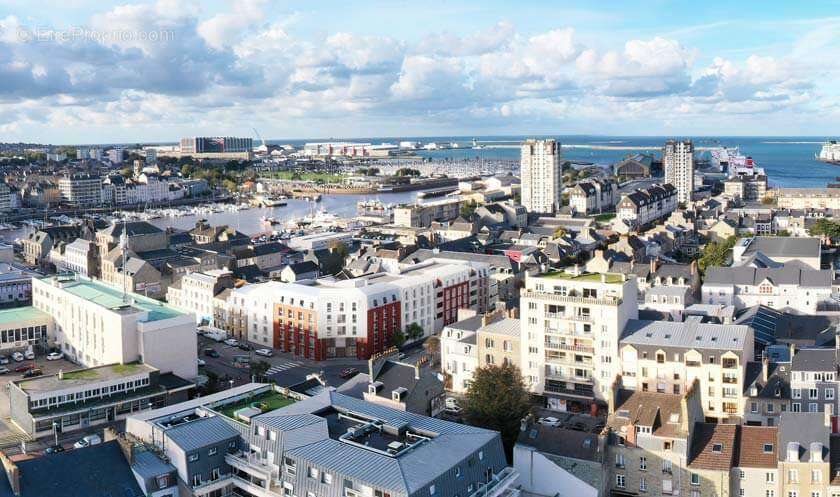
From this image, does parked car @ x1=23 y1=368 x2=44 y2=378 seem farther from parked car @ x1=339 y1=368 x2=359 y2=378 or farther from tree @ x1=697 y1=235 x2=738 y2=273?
tree @ x1=697 y1=235 x2=738 y2=273

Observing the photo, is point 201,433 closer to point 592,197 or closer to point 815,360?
point 815,360

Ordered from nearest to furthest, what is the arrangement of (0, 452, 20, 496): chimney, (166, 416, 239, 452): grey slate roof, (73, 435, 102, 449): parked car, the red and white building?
1. (0, 452, 20, 496): chimney
2. (166, 416, 239, 452): grey slate roof
3. (73, 435, 102, 449): parked car
4. the red and white building

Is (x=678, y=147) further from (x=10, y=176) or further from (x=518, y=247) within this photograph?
(x=10, y=176)

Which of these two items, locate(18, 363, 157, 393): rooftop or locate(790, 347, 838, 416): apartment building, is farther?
locate(18, 363, 157, 393): rooftop

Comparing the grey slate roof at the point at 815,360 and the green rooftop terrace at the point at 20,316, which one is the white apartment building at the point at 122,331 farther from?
the grey slate roof at the point at 815,360

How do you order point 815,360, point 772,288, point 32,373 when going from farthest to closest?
point 772,288 < point 32,373 < point 815,360

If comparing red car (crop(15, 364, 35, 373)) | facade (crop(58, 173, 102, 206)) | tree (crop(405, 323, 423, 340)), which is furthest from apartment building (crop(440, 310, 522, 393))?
facade (crop(58, 173, 102, 206))

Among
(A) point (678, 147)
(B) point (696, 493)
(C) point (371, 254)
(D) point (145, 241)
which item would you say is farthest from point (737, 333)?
(A) point (678, 147)

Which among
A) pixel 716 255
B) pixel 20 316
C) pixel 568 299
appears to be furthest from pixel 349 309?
pixel 716 255
